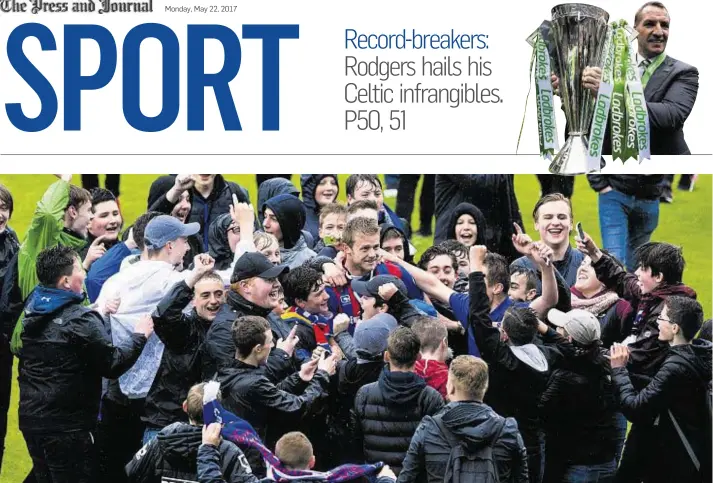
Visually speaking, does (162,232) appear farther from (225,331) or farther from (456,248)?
(456,248)

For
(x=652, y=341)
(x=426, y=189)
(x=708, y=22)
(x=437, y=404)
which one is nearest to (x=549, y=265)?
(x=652, y=341)

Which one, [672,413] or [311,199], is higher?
[311,199]

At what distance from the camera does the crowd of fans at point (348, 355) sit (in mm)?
7012

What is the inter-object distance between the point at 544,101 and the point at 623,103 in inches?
18.4

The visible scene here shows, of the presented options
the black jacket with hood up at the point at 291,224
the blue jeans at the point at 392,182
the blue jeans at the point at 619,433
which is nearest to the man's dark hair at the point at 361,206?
the black jacket with hood up at the point at 291,224

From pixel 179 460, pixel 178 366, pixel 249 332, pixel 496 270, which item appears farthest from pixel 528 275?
pixel 179 460

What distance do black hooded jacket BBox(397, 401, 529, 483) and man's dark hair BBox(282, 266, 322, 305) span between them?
53.4 inches

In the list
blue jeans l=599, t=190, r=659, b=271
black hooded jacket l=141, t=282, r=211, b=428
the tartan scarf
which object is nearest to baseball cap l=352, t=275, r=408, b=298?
black hooded jacket l=141, t=282, r=211, b=428

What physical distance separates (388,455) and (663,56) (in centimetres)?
312

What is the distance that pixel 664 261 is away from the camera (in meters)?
7.87

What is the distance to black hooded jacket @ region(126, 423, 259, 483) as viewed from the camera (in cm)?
685

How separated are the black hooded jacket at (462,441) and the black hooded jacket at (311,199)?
2.84 metres

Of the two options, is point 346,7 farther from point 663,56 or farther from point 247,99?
point 663,56

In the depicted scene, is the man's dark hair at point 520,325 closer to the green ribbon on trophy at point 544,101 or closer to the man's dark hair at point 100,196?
the green ribbon on trophy at point 544,101
